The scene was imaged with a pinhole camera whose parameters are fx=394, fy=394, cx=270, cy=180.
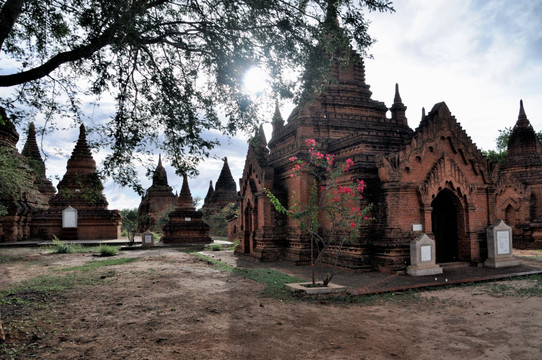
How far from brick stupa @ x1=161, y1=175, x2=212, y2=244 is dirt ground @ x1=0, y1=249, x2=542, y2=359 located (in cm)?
1763

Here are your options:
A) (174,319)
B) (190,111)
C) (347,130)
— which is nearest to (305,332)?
(174,319)

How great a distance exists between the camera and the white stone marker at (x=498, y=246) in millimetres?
13489

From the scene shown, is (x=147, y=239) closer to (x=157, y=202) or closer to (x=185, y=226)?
(x=185, y=226)

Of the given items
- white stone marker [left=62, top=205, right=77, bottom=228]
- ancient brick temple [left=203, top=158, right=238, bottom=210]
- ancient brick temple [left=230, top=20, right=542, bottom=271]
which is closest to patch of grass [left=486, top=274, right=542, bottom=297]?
ancient brick temple [left=230, top=20, right=542, bottom=271]

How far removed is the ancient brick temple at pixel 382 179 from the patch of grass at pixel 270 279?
2427 millimetres

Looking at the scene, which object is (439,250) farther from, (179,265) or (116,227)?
(116,227)

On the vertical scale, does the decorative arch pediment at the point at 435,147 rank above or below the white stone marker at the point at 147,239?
above

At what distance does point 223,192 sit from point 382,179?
1254 inches

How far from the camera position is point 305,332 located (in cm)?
616

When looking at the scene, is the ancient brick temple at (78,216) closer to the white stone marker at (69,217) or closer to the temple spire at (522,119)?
the white stone marker at (69,217)

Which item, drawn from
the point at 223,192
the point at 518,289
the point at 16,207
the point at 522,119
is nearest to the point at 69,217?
the point at 16,207

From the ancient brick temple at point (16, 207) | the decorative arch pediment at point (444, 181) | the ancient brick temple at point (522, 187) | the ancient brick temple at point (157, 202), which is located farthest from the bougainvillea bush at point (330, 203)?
the ancient brick temple at point (157, 202)

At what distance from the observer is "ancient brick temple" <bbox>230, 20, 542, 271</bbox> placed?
41.7 ft

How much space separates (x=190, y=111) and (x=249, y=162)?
9885 mm
